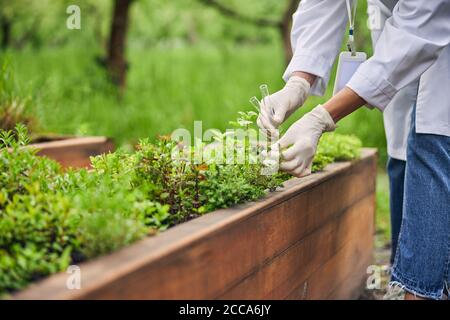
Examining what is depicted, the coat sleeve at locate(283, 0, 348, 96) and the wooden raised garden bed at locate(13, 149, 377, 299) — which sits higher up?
the coat sleeve at locate(283, 0, 348, 96)

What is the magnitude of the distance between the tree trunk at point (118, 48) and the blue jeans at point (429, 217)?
4.63m

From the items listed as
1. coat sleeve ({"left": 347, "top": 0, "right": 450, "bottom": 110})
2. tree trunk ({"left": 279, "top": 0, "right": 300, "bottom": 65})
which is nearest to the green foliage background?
Answer: tree trunk ({"left": 279, "top": 0, "right": 300, "bottom": 65})

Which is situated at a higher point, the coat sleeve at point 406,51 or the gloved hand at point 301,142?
the coat sleeve at point 406,51

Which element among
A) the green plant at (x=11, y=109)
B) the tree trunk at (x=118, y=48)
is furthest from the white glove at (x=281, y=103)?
the tree trunk at (x=118, y=48)

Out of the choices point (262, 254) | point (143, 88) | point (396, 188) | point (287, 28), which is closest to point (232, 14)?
point (287, 28)

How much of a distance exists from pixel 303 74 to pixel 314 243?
0.61 meters

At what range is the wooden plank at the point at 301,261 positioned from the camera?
1.64 metres

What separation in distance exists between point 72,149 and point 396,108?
1.48 metres

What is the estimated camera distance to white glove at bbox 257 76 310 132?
6.38 ft

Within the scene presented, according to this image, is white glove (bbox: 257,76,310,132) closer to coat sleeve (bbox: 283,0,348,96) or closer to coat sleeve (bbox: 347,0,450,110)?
coat sleeve (bbox: 283,0,348,96)

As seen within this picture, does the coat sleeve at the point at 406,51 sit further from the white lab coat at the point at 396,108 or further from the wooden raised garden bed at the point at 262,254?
the white lab coat at the point at 396,108
